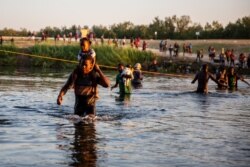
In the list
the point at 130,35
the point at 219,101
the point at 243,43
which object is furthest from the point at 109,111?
the point at 130,35

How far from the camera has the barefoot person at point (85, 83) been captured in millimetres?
12680

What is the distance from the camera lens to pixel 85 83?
42.9 ft

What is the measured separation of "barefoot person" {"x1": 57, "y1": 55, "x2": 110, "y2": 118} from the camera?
12680mm

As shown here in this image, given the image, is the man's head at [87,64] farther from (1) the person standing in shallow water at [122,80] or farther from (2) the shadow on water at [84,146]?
(1) the person standing in shallow water at [122,80]

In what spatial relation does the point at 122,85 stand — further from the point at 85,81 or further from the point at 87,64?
the point at 87,64

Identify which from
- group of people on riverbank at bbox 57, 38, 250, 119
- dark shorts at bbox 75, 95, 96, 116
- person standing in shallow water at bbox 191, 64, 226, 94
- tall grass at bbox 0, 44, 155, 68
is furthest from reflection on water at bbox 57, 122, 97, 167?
tall grass at bbox 0, 44, 155, 68

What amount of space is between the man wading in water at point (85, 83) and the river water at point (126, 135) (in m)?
0.51

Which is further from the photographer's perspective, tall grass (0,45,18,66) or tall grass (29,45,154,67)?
tall grass (0,45,18,66)

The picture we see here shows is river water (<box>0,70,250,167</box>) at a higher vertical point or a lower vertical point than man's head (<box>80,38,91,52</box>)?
lower

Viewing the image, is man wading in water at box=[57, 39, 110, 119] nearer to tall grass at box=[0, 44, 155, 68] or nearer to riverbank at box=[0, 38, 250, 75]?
riverbank at box=[0, 38, 250, 75]

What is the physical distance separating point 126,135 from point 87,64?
1.97 metres

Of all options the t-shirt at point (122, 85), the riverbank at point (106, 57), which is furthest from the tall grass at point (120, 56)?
the t-shirt at point (122, 85)

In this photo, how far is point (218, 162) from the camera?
9.34 m

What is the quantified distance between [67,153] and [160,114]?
7140 millimetres
